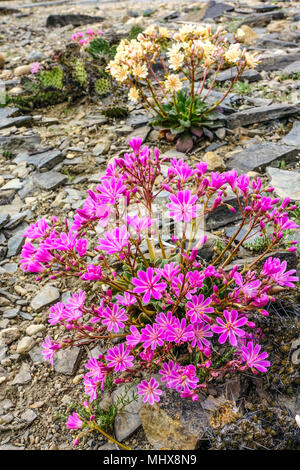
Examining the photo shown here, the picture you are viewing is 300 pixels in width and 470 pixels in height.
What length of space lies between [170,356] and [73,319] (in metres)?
0.63

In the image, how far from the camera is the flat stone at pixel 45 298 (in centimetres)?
330

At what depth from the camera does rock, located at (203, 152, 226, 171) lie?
438 cm

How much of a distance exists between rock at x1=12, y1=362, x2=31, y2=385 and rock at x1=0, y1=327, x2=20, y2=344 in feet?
0.89

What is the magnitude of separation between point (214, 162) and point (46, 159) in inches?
82.6

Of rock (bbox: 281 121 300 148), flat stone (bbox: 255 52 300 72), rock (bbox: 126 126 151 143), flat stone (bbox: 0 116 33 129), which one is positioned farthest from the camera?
flat stone (bbox: 255 52 300 72)

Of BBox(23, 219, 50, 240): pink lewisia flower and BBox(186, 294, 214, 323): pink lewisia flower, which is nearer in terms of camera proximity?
BBox(186, 294, 214, 323): pink lewisia flower

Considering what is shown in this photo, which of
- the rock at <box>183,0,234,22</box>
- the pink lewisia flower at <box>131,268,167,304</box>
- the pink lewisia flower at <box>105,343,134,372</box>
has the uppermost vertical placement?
the rock at <box>183,0,234,22</box>

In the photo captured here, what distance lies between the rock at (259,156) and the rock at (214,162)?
11cm

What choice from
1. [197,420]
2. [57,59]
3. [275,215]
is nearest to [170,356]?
[197,420]

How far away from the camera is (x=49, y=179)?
15.3 ft

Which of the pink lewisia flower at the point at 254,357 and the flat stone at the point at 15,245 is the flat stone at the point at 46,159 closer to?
the flat stone at the point at 15,245

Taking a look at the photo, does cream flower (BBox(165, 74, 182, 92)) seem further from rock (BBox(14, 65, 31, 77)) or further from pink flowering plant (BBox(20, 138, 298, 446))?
rock (BBox(14, 65, 31, 77))

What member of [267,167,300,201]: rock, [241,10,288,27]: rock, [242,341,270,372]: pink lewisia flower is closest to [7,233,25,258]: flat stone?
[242,341,270,372]: pink lewisia flower

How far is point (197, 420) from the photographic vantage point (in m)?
2.36
